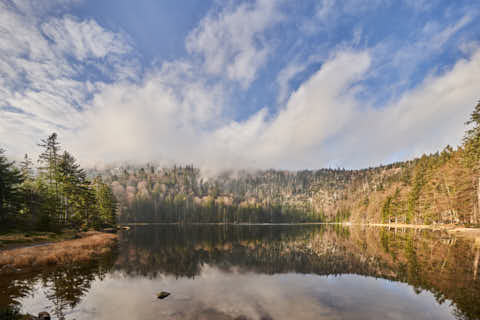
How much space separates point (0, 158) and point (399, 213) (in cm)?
14452

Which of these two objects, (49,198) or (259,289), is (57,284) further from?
(49,198)

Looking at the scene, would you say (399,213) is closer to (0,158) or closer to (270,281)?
(270,281)

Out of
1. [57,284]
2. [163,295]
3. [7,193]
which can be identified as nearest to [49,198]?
[7,193]

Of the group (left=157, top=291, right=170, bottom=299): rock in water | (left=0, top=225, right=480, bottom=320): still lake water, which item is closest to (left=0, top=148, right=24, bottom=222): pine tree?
(left=0, top=225, right=480, bottom=320): still lake water

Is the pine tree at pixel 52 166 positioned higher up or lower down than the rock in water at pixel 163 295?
higher up

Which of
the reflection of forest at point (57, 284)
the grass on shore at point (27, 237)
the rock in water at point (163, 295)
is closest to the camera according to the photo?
the reflection of forest at point (57, 284)

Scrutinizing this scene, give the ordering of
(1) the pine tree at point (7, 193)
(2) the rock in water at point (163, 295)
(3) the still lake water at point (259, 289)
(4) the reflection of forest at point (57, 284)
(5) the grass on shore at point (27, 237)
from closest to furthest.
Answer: (3) the still lake water at point (259, 289)
(4) the reflection of forest at point (57, 284)
(2) the rock in water at point (163, 295)
(5) the grass on shore at point (27, 237)
(1) the pine tree at point (7, 193)

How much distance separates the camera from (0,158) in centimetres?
4766

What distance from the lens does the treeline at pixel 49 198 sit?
45613 mm

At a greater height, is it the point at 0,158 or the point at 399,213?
the point at 0,158

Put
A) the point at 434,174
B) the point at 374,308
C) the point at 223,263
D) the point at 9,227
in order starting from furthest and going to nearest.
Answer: the point at 434,174 → the point at 9,227 → the point at 223,263 → the point at 374,308

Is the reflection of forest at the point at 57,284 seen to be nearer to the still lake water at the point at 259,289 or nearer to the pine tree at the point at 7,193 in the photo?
the still lake water at the point at 259,289

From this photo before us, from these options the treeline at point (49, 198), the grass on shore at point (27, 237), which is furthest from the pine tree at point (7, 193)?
the grass on shore at point (27, 237)

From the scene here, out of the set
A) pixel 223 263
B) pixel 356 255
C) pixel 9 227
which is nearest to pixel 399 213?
pixel 356 255
